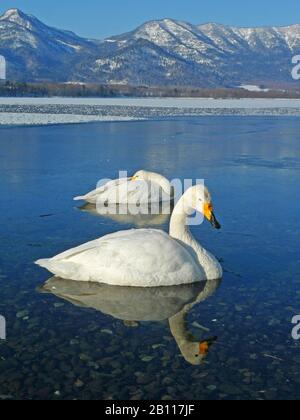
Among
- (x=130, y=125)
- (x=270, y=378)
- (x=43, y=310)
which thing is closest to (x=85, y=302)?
(x=43, y=310)

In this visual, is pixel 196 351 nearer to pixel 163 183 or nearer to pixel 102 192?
pixel 102 192

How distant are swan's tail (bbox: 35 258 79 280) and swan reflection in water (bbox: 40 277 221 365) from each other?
5.4 inches

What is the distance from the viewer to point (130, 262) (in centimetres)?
640

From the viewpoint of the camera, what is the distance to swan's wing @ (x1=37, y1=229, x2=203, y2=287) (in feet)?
21.0

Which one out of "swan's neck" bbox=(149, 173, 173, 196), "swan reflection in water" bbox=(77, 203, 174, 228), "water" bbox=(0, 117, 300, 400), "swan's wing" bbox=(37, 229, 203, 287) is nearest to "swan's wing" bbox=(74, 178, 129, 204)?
"swan reflection in water" bbox=(77, 203, 174, 228)

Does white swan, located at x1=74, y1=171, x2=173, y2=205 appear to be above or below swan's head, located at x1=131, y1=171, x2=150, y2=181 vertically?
below

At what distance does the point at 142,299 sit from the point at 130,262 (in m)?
0.42

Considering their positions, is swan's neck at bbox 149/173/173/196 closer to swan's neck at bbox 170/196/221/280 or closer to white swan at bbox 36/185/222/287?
swan's neck at bbox 170/196/221/280

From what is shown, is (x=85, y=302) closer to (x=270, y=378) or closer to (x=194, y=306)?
(x=194, y=306)

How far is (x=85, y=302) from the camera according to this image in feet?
20.3

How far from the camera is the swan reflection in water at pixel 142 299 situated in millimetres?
5789

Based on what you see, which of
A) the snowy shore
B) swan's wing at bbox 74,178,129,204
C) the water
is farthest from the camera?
the snowy shore

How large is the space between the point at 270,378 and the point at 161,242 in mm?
2273

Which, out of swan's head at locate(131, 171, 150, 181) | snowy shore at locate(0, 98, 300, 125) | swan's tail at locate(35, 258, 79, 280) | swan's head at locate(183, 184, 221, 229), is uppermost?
snowy shore at locate(0, 98, 300, 125)
